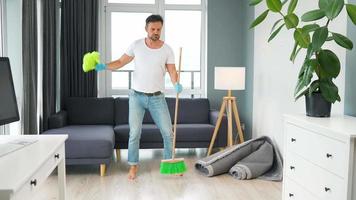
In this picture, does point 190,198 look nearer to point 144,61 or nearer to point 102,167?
point 102,167

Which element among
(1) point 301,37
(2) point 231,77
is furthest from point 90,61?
(1) point 301,37

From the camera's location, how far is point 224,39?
216 inches

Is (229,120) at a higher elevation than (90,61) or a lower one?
lower

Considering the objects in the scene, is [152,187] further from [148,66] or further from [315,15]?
[315,15]

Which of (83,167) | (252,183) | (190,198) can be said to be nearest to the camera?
(190,198)

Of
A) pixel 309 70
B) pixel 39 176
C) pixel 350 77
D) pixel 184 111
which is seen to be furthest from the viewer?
pixel 184 111

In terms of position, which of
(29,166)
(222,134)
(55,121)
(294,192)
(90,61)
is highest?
(90,61)

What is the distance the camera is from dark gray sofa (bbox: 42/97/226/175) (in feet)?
12.5

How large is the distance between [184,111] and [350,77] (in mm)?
2704

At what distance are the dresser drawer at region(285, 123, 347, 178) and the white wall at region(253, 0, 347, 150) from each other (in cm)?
113

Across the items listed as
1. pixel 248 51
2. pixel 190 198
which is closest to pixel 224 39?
pixel 248 51

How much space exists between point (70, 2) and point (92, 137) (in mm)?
2234

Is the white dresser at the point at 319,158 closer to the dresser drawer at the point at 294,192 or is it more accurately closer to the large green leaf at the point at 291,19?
the dresser drawer at the point at 294,192

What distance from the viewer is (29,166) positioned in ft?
5.30
